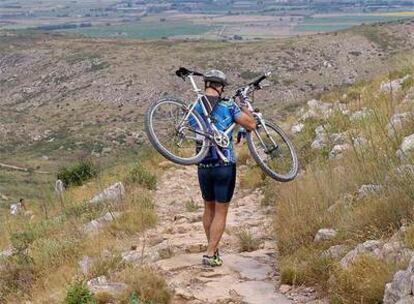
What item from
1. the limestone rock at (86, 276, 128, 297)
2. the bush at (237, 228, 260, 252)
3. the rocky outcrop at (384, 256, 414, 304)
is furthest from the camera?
the bush at (237, 228, 260, 252)

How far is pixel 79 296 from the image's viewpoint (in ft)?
18.9

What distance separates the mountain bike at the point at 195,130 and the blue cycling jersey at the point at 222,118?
0.04 metres

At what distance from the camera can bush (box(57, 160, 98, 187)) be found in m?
15.8

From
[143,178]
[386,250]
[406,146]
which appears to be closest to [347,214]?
[386,250]

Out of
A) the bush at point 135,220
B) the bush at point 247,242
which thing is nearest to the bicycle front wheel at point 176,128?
the bush at point 247,242

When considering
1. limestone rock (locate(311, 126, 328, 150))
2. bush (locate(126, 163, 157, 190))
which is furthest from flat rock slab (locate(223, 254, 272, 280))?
bush (locate(126, 163, 157, 190))

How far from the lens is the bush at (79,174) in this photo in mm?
15753

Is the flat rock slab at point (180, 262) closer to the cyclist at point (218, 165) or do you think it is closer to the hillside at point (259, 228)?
the hillside at point (259, 228)

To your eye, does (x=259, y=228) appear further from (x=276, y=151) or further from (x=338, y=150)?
(x=338, y=150)

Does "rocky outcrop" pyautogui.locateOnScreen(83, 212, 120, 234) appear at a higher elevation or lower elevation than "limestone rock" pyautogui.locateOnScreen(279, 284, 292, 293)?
lower

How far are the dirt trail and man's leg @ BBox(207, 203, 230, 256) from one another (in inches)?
8.9

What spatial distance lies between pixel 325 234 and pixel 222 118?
5.07 ft

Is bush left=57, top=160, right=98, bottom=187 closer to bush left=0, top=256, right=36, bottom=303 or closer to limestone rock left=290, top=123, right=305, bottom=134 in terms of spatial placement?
limestone rock left=290, top=123, right=305, bottom=134

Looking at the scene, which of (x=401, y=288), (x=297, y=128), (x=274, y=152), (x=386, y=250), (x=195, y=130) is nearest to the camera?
(x=401, y=288)
